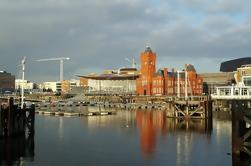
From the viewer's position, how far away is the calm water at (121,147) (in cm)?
3866

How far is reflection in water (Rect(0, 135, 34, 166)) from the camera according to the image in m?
38.3

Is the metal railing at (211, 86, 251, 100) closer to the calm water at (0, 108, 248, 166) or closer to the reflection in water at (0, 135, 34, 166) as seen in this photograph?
the calm water at (0, 108, 248, 166)

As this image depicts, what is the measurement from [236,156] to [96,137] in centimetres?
2540

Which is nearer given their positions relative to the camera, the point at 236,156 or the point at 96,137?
the point at 236,156

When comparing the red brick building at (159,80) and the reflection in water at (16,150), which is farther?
the red brick building at (159,80)

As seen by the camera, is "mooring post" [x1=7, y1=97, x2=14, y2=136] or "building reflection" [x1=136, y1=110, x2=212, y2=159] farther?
"mooring post" [x1=7, y1=97, x2=14, y2=136]

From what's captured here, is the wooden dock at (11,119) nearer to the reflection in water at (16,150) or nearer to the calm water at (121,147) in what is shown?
the reflection in water at (16,150)

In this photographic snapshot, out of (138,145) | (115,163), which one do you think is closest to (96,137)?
(138,145)

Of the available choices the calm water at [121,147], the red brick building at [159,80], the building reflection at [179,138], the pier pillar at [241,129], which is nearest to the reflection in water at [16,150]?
the calm water at [121,147]

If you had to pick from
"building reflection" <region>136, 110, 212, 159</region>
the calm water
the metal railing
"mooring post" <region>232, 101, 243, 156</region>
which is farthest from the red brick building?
"mooring post" <region>232, 101, 243, 156</region>

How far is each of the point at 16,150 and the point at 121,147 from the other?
12.3 metres

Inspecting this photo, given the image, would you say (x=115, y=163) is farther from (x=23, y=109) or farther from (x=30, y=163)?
(x=23, y=109)

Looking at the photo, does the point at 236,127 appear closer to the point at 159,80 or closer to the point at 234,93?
the point at 234,93

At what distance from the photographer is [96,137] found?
5628 cm
